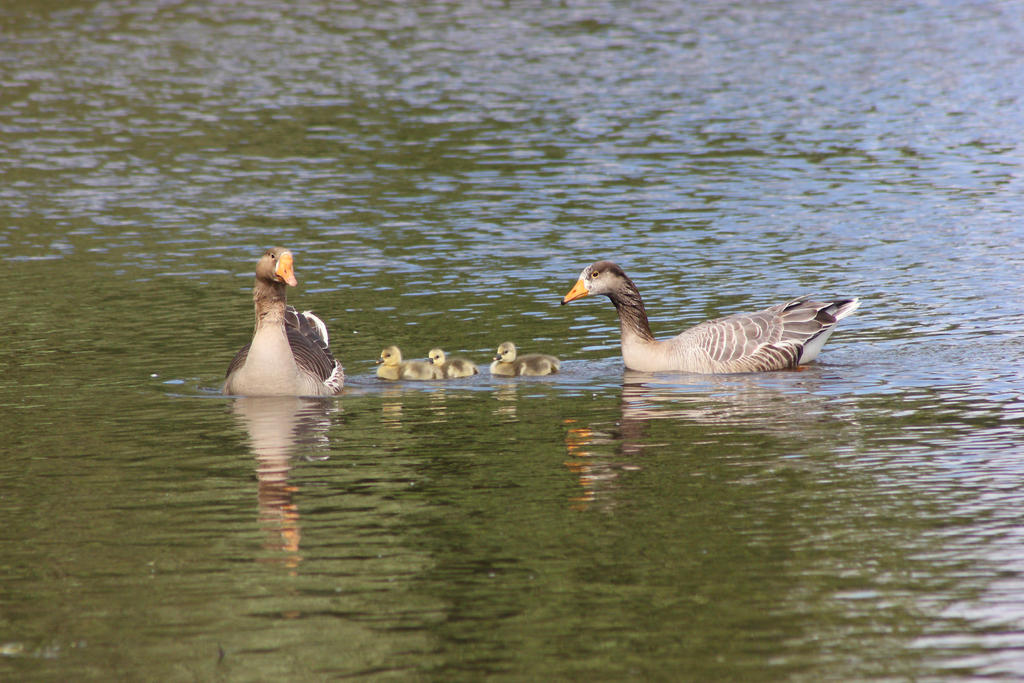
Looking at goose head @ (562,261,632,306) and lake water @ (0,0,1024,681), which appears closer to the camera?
lake water @ (0,0,1024,681)

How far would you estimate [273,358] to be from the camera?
16562 millimetres

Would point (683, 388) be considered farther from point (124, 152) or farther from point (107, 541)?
point (124, 152)

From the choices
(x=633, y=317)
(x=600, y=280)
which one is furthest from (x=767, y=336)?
(x=600, y=280)

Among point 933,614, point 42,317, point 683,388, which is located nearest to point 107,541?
point 933,614

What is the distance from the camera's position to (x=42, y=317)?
20844 millimetres

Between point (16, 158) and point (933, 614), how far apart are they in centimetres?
2923

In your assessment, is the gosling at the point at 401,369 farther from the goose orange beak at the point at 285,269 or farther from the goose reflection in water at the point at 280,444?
the goose orange beak at the point at 285,269

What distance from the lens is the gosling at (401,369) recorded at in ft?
56.7

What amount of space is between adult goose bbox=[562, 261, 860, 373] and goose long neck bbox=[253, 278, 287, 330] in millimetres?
4114

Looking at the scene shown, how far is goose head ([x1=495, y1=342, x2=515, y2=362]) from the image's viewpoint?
675 inches

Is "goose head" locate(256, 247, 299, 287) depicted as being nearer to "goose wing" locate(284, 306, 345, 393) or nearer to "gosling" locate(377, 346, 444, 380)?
"goose wing" locate(284, 306, 345, 393)

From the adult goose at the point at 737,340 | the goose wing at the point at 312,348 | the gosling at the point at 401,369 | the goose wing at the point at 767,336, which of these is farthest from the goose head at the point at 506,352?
the goose wing at the point at 767,336

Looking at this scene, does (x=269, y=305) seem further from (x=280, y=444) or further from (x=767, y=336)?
(x=767, y=336)

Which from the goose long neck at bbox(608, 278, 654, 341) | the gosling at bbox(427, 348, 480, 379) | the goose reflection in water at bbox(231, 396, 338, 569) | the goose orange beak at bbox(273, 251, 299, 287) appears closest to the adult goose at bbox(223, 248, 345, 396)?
the goose orange beak at bbox(273, 251, 299, 287)
